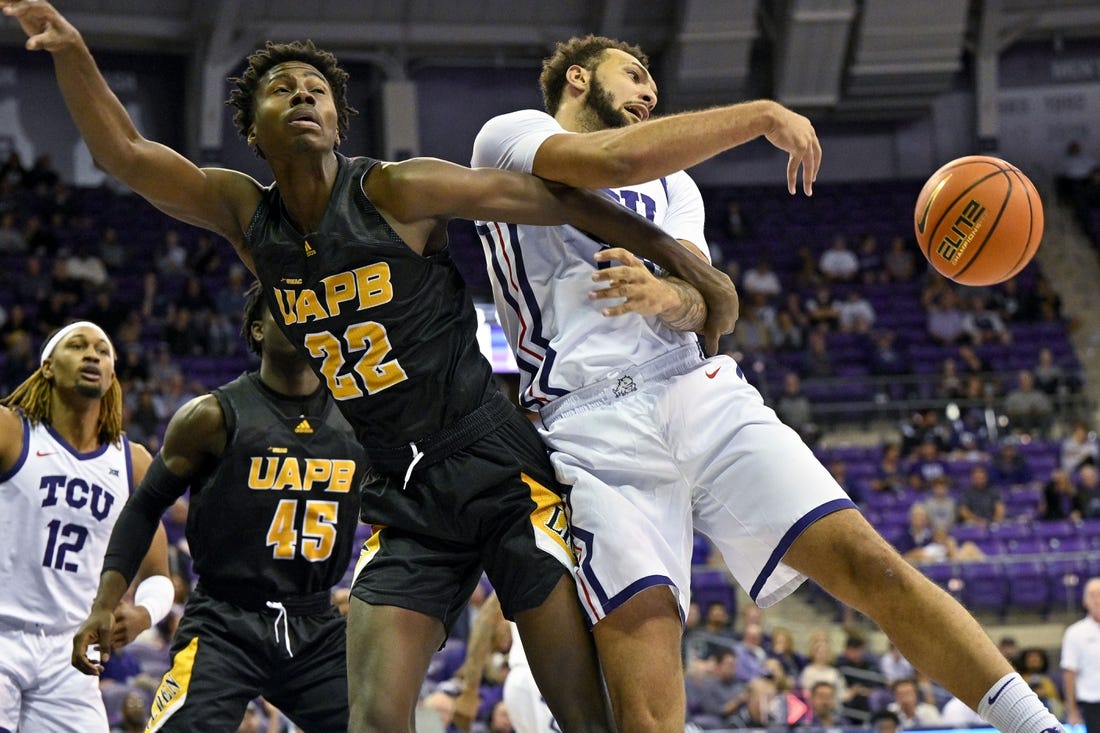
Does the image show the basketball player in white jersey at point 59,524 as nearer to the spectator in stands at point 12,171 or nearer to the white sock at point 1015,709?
the white sock at point 1015,709

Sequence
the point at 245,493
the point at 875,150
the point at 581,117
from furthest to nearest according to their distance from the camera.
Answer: the point at 875,150 < the point at 245,493 < the point at 581,117

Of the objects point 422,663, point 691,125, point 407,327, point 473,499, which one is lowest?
point 422,663

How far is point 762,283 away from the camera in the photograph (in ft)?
61.3

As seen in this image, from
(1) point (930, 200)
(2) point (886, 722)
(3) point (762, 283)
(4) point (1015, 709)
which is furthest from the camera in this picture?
(3) point (762, 283)

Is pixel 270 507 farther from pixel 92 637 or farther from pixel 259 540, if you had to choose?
pixel 92 637

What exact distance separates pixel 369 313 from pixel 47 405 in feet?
8.12

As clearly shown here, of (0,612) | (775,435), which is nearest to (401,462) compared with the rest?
(775,435)

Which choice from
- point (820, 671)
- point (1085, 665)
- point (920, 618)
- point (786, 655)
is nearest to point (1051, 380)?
point (786, 655)

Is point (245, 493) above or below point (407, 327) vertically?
below

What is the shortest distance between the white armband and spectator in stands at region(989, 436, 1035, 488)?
11.7 metres

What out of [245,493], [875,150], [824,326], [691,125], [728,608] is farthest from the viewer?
[875,150]

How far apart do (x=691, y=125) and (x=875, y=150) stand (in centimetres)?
1978

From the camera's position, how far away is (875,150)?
73.5 ft

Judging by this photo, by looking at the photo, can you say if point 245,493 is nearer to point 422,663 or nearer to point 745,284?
point 422,663
